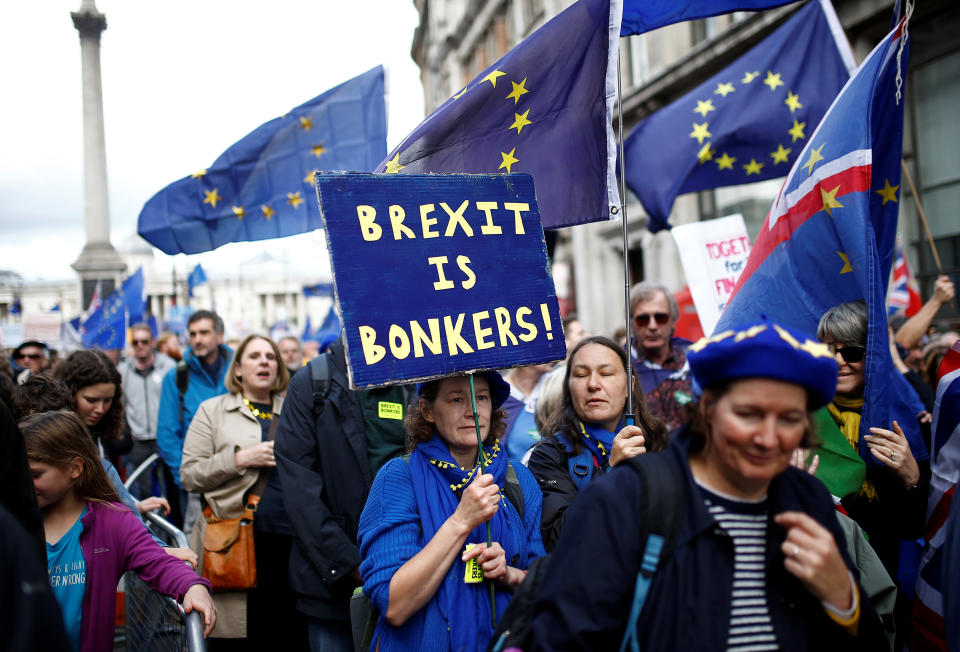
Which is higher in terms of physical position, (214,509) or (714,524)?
(714,524)

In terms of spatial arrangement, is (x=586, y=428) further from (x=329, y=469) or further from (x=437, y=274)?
(x=329, y=469)

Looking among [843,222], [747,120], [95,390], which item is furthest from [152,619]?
[747,120]

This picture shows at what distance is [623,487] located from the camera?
1726 millimetres

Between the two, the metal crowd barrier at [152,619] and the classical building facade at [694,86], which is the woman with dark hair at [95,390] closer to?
the metal crowd barrier at [152,619]

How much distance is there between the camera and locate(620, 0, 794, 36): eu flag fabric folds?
397 centimetres

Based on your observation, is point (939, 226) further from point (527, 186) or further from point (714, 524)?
point (714, 524)

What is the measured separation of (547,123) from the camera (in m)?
3.62

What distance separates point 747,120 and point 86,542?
4.91m

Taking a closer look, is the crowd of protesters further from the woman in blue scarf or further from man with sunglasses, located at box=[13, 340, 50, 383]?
man with sunglasses, located at box=[13, 340, 50, 383]

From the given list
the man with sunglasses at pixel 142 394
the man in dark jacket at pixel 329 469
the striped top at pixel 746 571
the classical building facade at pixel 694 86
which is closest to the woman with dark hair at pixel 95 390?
the man in dark jacket at pixel 329 469

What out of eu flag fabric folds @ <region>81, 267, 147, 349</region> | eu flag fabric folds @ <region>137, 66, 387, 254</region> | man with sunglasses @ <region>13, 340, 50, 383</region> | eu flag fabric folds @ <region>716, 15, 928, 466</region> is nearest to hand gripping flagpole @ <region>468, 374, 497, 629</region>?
eu flag fabric folds @ <region>716, 15, 928, 466</region>

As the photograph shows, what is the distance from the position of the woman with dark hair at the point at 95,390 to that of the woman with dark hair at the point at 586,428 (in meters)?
2.41

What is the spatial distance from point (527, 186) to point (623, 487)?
4.47 ft

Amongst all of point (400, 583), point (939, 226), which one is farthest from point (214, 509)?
point (939, 226)
